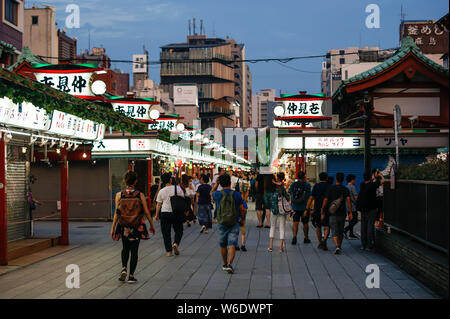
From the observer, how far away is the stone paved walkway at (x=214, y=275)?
354 inches

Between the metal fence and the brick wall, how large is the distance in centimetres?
18

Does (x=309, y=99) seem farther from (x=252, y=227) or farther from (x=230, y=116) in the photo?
(x=230, y=116)

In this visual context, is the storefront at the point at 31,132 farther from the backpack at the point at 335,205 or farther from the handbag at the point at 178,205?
the backpack at the point at 335,205

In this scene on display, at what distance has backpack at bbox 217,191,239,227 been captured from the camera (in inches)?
434

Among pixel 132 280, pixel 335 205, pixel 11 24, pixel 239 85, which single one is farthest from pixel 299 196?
pixel 239 85

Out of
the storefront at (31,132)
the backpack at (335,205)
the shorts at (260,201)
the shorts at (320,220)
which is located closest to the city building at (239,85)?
the shorts at (260,201)

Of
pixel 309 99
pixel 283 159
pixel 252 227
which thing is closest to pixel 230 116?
pixel 283 159

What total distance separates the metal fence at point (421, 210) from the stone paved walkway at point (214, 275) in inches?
32.6

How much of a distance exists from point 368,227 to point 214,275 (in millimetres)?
5515

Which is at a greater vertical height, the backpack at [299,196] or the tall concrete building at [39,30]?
the tall concrete building at [39,30]

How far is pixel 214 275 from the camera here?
10.7m

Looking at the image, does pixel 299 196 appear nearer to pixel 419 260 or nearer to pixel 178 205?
pixel 178 205

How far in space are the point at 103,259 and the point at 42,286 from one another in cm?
330

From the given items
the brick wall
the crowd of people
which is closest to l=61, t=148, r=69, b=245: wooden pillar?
the crowd of people
